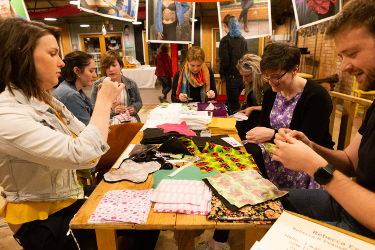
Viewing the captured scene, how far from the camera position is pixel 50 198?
46.8 inches

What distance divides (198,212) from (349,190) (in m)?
0.57

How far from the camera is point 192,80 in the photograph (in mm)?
3572

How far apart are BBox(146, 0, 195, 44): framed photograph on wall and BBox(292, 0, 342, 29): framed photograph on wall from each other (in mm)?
1420

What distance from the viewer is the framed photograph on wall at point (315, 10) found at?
2752 millimetres

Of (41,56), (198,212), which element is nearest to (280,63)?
(198,212)

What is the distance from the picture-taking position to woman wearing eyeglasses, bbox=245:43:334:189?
182 cm

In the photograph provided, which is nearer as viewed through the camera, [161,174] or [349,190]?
[349,190]

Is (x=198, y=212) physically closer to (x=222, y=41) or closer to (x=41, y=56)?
(x=41, y=56)

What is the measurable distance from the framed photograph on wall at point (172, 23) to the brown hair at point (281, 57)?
6.12 feet

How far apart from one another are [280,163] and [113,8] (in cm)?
242

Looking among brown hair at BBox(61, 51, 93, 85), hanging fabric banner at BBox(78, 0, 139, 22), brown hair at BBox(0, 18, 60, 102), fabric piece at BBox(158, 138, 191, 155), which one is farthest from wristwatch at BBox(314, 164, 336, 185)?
hanging fabric banner at BBox(78, 0, 139, 22)

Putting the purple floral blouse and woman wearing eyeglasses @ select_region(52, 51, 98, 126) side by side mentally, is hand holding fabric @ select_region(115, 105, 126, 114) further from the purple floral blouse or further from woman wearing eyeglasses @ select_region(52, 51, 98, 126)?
the purple floral blouse

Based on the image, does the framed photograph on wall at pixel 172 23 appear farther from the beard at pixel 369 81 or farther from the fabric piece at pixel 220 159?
the beard at pixel 369 81

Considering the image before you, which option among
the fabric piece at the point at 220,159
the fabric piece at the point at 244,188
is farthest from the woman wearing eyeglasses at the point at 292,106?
the fabric piece at the point at 244,188
